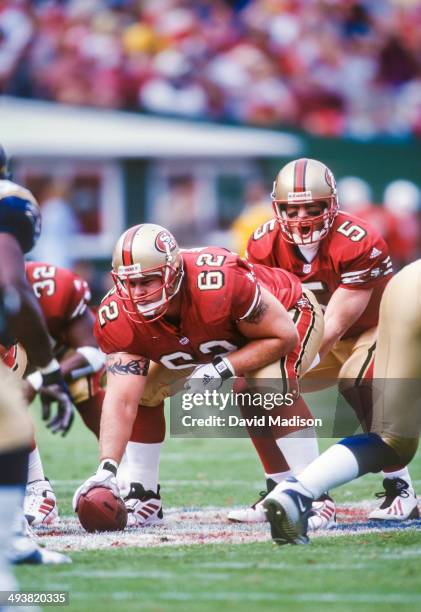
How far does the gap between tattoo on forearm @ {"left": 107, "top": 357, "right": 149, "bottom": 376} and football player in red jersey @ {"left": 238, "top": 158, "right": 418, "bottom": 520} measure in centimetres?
104

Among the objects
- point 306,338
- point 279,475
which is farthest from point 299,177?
point 279,475

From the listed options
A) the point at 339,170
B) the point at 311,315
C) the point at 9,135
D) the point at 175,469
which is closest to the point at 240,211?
the point at 339,170

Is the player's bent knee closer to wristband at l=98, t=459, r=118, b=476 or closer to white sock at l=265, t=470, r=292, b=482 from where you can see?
white sock at l=265, t=470, r=292, b=482

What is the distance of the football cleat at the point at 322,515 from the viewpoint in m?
4.48

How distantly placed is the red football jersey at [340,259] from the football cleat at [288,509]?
1.68 meters

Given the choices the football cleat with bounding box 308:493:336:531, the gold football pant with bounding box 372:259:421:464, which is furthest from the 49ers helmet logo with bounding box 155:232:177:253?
the football cleat with bounding box 308:493:336:531

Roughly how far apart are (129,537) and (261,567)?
0.81 m

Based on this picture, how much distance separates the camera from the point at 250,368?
4629mm

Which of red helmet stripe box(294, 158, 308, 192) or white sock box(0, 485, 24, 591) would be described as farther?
red helmet stripe box(294, 158, 308, 192)

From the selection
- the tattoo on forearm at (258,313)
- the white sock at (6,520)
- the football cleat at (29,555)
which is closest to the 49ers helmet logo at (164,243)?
the tattoo on forearm at (258,313)

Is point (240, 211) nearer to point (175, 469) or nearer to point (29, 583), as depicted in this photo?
point (175, 469)

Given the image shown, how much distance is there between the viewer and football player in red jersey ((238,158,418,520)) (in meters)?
5.39

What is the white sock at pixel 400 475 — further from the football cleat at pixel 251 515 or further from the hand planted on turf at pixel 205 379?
the hand planted on turf at pixel 205 379

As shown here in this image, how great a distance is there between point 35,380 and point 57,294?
0.53 meters
